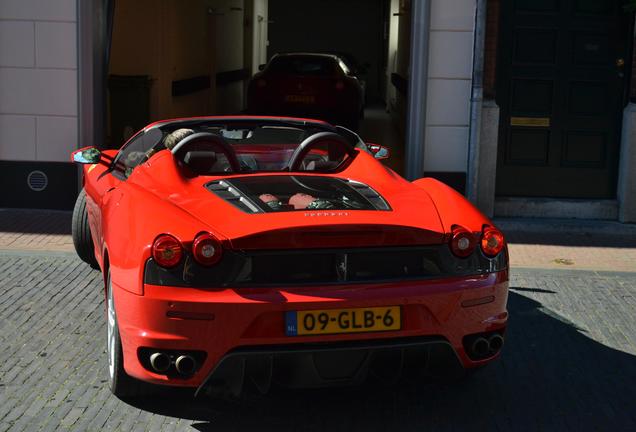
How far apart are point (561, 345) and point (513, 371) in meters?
0.68

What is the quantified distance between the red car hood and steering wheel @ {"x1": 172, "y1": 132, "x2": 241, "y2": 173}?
55 centimetres

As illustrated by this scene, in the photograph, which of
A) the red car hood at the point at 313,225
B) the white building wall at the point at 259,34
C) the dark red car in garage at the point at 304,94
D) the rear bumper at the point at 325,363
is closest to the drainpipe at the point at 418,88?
the red car hood at the point at 313,225

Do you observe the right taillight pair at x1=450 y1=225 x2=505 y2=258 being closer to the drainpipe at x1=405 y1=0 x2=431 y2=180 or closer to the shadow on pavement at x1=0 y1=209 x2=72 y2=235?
the shadow on pavement at x1=0 y1=209 x2=72 y2=235

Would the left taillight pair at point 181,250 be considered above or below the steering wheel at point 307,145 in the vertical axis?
below

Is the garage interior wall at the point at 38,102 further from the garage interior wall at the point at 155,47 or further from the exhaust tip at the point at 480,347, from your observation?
the exhaust tip at the point at 480,347

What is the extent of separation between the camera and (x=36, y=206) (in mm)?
10398

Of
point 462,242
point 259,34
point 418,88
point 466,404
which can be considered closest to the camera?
point 462,242

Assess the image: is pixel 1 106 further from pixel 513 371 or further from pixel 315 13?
pixel 315 13

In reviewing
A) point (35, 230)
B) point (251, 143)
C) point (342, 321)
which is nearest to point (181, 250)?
point (342, 321)

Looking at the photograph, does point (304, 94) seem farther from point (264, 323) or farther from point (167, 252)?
point (264, 323)

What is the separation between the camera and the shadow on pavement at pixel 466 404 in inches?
183

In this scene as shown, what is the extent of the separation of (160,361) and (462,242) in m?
1.46

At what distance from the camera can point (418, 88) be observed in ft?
34.3

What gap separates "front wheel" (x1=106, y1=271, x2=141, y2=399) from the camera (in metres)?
4.64
